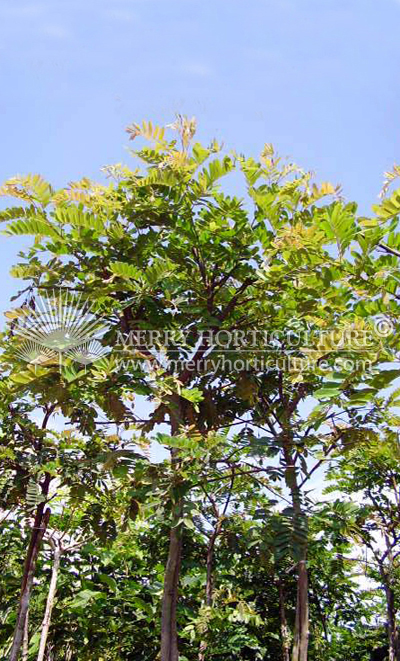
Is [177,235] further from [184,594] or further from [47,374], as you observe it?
[184,594]

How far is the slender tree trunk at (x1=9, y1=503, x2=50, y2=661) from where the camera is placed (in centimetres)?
462

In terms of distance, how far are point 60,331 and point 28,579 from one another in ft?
8.16

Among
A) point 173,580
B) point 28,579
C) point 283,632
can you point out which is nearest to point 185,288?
point 173,580

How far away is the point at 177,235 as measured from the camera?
3.75 m

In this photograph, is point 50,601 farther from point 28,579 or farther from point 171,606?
point 171,606

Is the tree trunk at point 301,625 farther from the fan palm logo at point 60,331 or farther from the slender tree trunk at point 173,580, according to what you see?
the fan palm logo at point 60,331

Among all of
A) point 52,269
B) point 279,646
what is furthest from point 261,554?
point 279,646

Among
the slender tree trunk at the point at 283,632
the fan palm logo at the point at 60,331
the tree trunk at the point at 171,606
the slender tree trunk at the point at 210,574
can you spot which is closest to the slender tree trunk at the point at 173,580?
the tree trunk at the point at 171,606

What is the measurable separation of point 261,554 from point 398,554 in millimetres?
4598

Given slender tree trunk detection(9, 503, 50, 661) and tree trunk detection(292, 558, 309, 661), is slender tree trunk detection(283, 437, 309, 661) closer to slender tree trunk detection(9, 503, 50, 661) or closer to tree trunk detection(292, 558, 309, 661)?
tree trunk detection(292, 558, 309, 661)

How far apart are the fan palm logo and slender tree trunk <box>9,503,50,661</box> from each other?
82.8 inches

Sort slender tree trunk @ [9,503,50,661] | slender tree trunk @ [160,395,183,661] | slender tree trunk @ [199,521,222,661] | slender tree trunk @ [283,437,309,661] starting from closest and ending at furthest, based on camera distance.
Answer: slender tree trunk @ [160,395,183,661], slender tree trunk @ [283,437,309,661], slender tree trunk @ [9,503,50,661], slender tree trunk @ [199,521,222,661]

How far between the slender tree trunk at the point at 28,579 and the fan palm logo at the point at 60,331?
2.10 meters

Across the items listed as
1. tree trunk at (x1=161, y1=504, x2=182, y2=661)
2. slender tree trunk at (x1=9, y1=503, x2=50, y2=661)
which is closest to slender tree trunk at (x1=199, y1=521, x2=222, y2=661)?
slender tree trunk at (x1=9, y1=503, x2=50, y2=661)
